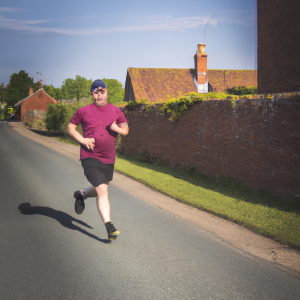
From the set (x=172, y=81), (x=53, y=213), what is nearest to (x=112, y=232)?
(x=53, y=213)

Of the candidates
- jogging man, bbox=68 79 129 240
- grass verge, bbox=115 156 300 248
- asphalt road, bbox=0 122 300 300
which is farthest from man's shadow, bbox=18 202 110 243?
grass verge, bbox=115 156 300 248

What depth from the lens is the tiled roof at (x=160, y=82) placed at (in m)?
30.4

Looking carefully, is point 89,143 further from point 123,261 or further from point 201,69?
point 201,69

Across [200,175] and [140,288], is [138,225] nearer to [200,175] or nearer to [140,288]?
[140,288]

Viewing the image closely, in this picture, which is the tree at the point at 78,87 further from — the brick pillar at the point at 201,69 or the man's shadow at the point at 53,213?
the man's shadow at the point at 53,213

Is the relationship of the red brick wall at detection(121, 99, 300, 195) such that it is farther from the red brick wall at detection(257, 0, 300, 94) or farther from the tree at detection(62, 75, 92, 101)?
the tree at detection(62, 75, 92, 101)

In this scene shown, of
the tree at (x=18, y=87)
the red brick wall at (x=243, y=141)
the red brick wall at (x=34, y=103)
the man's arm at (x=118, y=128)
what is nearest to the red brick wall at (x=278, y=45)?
the red brick wall at (x=243, y=141)

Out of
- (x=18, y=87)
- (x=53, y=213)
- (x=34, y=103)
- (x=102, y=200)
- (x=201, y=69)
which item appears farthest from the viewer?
(x=18, y=87)

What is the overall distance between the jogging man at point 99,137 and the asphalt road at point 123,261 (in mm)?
559

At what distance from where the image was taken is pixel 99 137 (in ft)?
14.1

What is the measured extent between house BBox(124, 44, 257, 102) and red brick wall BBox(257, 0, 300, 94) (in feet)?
52.8

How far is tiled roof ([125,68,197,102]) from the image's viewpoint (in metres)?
30.4

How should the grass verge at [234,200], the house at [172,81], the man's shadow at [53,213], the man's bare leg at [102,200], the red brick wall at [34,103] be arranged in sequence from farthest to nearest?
the red brick wall at [34,103]
the house at [172,81]
the grass verge at [234,200]
the man's shadow at [53,213]
the man's bare leg at [102,200]

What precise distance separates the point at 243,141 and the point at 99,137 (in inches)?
229
